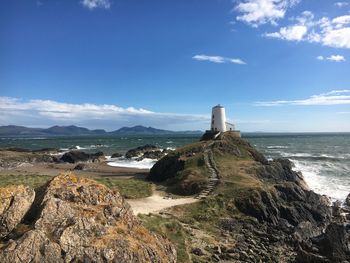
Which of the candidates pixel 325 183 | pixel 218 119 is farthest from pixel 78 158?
pixel 325 183

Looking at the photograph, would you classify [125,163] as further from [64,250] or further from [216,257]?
[64,250]

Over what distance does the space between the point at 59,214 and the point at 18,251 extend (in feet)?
6.77

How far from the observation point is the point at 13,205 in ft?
46.0

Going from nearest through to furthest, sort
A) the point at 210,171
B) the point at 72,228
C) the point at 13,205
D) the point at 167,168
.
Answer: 1. the point at 72,228
2. the point at 13,205
3. the point at 210,171
4. the point at 167,168

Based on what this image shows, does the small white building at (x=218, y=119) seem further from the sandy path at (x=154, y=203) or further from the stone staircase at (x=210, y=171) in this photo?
the sandy path at (x=154, y=203)

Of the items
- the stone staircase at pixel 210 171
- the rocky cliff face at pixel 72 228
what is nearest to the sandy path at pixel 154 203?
the stone staircase at pixel 210 171

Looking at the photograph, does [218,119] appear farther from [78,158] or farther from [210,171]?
[78,158]

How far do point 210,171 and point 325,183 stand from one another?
18.6 m

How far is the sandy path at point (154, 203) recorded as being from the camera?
30.1m

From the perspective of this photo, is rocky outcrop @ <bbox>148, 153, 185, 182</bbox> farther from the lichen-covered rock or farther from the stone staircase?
the lichen-covered rock

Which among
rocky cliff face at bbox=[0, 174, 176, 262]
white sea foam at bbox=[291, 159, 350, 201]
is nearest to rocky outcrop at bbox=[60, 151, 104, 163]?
white sea foam at bbox=[291, 159, 350, 201]

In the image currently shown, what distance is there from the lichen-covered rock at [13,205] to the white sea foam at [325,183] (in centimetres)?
3634

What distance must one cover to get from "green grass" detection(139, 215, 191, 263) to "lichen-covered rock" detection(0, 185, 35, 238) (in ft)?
28.6

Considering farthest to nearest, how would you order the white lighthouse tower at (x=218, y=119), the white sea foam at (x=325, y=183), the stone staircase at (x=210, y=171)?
the white lighthouse tower at (x=218, y=119) < the white sea foam at (x=325, y=183) < the stone staircase at (x=210, y=171)
